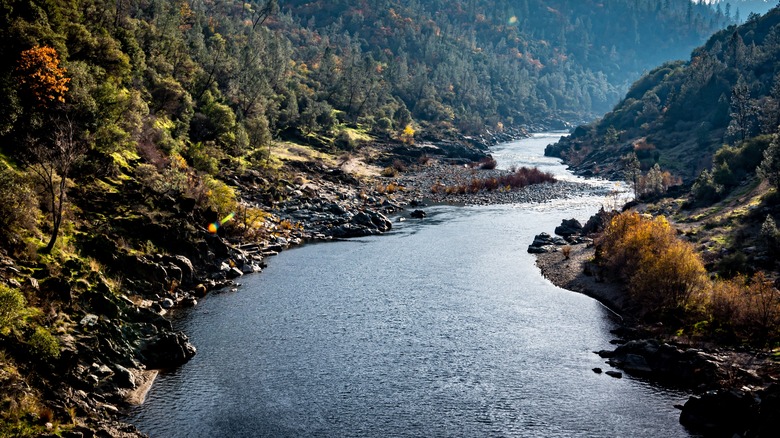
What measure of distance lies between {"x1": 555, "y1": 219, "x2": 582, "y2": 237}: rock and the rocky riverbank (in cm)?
2649

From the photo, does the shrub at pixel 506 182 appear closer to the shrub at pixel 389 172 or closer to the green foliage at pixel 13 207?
the shrub at pixel 389 172

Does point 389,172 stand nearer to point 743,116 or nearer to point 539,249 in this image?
point 539,249

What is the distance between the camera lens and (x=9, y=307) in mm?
36594

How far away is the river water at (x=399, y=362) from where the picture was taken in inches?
1556

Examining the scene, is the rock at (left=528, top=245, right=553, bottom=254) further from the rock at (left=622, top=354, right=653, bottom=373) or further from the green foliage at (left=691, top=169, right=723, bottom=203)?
the rock at (left=622, top=354, right=653, bottom=373)

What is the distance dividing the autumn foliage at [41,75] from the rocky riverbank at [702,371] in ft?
218

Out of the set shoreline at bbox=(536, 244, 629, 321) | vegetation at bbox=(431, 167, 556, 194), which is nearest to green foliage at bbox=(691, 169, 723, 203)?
shoreline at bbox=(536, 244, 629, 321)

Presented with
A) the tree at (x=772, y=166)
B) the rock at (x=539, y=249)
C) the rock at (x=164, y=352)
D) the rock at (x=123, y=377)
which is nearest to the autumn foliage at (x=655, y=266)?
the rock at (x=539, y=249)

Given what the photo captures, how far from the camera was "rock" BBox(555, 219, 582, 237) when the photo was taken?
325ft

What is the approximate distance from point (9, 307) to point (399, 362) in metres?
30.1

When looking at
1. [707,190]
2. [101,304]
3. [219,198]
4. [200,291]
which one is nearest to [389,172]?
[219,198]

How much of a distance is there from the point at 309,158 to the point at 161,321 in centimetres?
9916

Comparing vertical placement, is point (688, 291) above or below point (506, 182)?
below

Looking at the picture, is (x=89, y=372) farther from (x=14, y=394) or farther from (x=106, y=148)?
(x=106, y=148)
